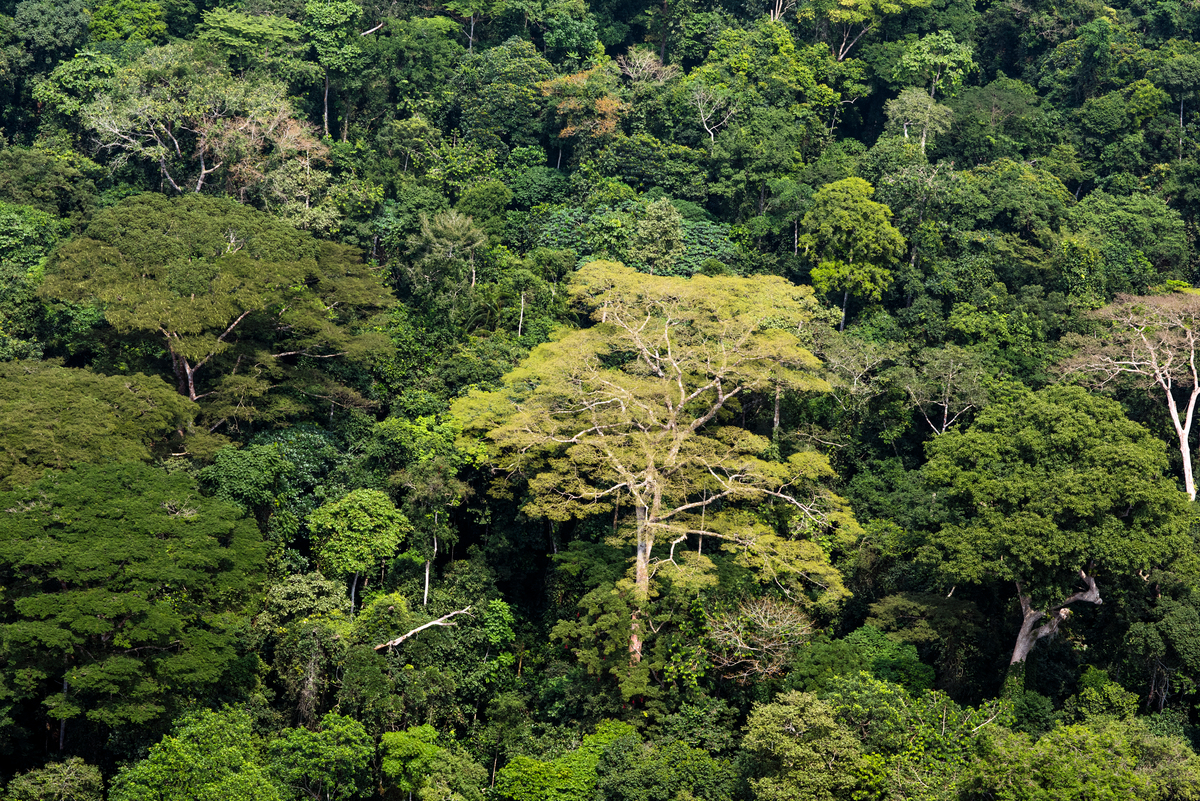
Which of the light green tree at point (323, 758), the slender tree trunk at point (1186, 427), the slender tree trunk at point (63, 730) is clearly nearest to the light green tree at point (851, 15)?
the slender tree trunk at point (1186, 427)

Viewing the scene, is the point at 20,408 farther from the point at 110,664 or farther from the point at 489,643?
the point at 489,643

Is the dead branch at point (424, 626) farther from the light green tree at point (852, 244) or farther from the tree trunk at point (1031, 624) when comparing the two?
the light green tree at point (852, 244)

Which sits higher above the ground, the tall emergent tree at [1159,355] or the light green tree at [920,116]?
the light green tree at [920,116]

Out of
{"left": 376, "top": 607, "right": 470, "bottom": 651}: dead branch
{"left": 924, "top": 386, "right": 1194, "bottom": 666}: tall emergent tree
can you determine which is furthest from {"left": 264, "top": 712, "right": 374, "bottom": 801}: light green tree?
{"left": 924, "top": 386, "right": 1194, "bottom": 666}: tall emergent tree

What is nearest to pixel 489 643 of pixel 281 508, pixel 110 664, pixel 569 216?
pixel 281 508

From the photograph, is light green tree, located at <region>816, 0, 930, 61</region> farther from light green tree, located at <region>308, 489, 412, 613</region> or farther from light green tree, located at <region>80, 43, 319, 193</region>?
light green tree, located at <region>308, 489, 412, 613</region>
